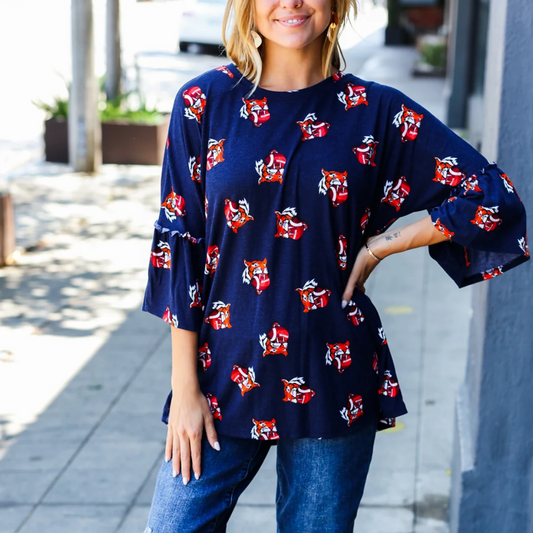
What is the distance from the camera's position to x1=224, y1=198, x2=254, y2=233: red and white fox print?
210cm

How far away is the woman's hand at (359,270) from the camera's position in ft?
7.14

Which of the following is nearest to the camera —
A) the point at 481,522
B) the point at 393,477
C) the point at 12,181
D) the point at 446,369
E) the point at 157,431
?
the point at 481,522

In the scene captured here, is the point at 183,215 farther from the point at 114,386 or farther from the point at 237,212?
the point at 114,386

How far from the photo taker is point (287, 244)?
210cm

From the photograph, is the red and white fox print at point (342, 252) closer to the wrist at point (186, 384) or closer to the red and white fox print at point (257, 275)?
the red and white fox print at point (257, 275)

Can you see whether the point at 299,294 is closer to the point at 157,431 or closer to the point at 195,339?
the point at 195,339

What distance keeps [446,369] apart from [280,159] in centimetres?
335

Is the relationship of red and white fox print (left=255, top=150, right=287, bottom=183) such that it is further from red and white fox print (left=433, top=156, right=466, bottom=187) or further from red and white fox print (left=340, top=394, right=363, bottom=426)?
red and white fox print (left=340, top=394, right=363, bottom=426)

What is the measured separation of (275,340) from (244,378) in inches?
4.8

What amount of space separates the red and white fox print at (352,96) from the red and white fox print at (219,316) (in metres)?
0.54

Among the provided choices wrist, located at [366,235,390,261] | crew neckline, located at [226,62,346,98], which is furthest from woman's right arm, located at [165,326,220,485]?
crew neckline, located at [226,62,346,98]

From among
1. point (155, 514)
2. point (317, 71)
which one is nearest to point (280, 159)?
point (317, 71)

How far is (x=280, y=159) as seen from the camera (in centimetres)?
210

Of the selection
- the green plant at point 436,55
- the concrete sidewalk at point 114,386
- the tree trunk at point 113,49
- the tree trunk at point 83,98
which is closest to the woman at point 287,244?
the concrete sidewalk at point 114,386
